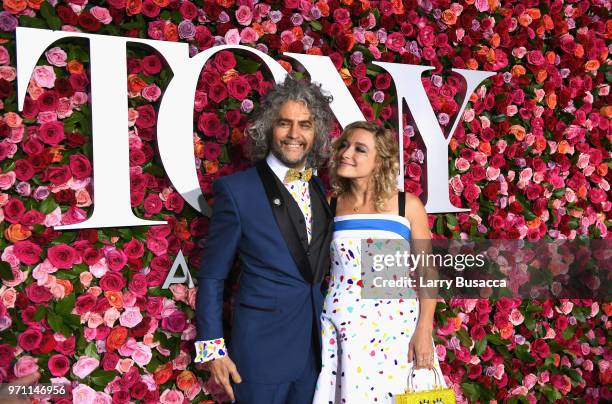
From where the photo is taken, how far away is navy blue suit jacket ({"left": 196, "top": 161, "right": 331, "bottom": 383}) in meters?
→ 1.83

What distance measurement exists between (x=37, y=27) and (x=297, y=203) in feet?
3.63

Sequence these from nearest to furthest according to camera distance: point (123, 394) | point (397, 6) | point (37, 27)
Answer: point (37, 27)
point (123, 394)
point (397, 6)

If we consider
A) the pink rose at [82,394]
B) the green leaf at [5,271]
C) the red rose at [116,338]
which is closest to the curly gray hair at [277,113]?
the red rose at [116,338]

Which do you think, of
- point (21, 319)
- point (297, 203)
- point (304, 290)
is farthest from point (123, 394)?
point (297, 203)

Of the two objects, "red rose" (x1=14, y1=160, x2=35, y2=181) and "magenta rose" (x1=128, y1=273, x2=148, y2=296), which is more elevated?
"red rose" (x1=14, y1=160, x2=35, y2=181)

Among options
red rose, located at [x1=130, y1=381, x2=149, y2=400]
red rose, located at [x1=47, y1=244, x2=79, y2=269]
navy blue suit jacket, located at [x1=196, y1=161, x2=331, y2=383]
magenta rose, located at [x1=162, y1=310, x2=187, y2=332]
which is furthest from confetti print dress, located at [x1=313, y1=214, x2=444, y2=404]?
red rose, located at [x1=47, y1=244, x2=79, y2=269]

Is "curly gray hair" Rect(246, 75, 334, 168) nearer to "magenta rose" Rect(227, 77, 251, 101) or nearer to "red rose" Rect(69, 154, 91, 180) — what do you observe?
"magenta rose" Rect(227, 77, 251, 101)

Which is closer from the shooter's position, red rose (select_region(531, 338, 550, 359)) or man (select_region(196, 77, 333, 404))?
man (select_region(196, 77, 333, 404))

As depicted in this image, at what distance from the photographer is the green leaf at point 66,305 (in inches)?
77.7

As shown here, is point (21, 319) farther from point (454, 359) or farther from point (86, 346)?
point (454, 359)

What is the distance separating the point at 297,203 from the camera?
191 centimetres

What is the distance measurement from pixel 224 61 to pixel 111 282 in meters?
0.98

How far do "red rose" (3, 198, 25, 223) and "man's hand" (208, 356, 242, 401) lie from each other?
852mm

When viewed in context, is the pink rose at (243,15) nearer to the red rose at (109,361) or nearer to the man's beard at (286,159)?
the man's beard at (286,159)
